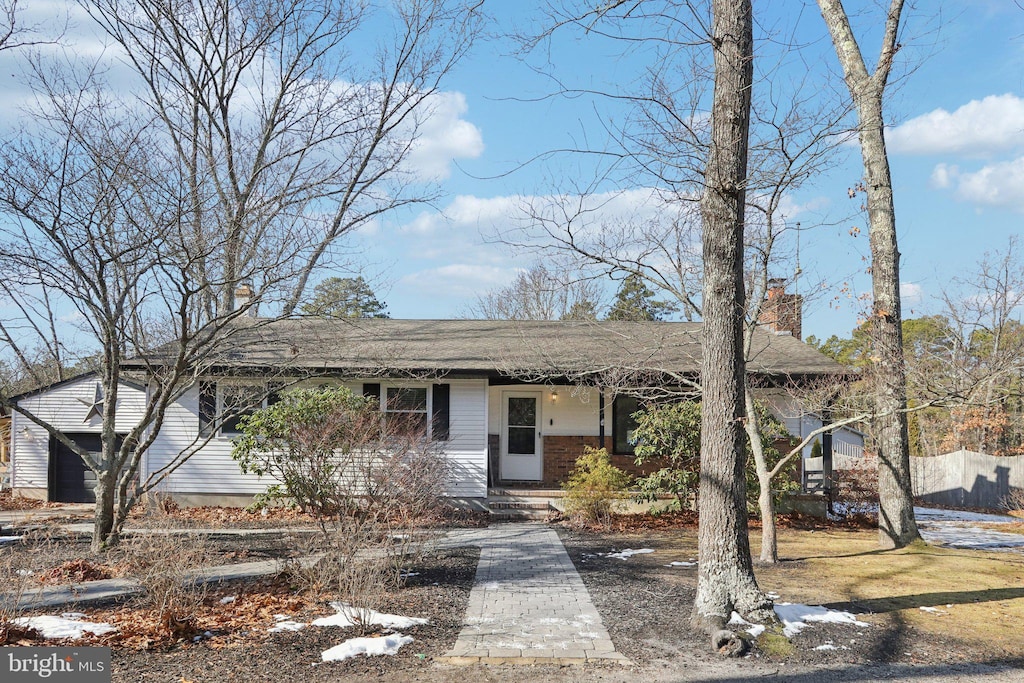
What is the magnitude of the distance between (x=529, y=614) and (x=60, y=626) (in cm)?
404

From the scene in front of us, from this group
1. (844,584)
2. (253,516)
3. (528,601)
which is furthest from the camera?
(253,516)

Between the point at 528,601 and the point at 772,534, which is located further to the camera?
the point at 772,534

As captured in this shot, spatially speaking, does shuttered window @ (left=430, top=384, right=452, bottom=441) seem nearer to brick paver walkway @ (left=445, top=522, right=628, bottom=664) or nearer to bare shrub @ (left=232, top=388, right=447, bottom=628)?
bare shrub @ (left=232, top=388, right=447, bottom=628)

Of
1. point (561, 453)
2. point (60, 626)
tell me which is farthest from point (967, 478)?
point (60, 626)

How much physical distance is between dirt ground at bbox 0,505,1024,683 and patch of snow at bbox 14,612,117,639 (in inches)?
7.6

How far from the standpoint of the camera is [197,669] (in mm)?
5391

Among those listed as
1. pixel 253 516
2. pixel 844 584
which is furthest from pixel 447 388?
pixel 844 584

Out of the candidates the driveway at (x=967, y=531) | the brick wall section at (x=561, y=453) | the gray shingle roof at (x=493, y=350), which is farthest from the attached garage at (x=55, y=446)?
the driveway at (x=967, y=531)

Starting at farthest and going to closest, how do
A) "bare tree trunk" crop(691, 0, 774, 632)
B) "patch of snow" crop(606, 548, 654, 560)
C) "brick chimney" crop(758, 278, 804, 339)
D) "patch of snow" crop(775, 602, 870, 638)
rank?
"brick chimney" crop(758, 278, 804, 339) → "patch of snow" crop(606, 548, 654, 560) → "bare tree trunk" crop(691, 0, 774, 632) → "patch of snow" crop(775, 602, 870, 638)

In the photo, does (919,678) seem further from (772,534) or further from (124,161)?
(124,161)

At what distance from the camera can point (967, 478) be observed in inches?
866

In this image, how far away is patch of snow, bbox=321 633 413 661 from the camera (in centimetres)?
573

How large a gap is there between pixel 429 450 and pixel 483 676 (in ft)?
18.8

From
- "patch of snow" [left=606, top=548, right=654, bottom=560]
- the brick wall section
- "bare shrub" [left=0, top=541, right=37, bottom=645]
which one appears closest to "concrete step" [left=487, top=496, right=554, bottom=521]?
the brick wall section
